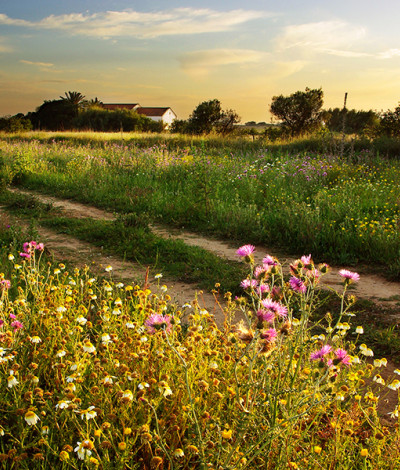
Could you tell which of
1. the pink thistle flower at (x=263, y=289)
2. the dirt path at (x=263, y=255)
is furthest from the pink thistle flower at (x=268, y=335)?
the dirt path at (x=263, y=255)

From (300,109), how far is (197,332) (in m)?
41.0

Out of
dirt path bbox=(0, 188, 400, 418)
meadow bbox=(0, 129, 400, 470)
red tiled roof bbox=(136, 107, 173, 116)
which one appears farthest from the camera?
red tiled roof bbox=(136, 107, 173, 116)

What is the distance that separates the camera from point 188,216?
8.60 metres

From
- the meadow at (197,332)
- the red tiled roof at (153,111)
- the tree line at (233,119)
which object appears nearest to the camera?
the meadow at (197,332)

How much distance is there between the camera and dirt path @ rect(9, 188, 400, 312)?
4.90 metres

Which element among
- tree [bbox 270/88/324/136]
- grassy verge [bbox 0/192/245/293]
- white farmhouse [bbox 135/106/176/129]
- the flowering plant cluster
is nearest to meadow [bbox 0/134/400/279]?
grassy verge [bbox 0/192/245/293]

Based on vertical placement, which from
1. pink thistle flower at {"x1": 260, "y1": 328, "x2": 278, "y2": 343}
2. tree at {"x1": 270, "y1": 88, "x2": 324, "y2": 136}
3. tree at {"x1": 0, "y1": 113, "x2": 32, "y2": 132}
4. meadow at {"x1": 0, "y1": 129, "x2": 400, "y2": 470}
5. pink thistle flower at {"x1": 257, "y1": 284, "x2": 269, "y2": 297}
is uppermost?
tree at {"x1": 270, "y1": 88, "x2": 324, "y2": 136}

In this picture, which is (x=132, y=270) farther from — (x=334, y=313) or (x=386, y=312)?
(x=386, y=312)

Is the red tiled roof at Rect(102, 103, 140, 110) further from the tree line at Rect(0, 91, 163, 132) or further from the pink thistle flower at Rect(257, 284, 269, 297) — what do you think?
the pink thistle flower at Rect(257, 284, 269, 297)

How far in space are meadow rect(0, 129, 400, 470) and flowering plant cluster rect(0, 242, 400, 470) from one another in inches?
0.5

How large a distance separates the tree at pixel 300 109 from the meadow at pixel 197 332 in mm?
25480

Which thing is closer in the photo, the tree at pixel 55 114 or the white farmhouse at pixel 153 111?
the tree at pixel 55 114

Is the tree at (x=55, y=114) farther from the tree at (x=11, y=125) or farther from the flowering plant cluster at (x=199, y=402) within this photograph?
the flowering plant cluster at (x=199, y=402)

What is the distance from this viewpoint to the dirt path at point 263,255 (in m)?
4.90
